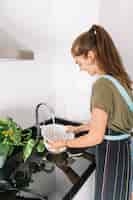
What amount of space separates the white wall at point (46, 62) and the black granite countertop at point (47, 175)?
17.0 inches

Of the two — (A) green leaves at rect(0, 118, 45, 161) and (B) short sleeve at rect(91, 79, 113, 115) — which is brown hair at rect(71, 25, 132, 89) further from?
(A) green leaves at rect(0, 118, 45, 161)

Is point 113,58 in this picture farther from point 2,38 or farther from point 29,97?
point 29,97

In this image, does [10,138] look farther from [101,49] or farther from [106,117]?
[101,49]

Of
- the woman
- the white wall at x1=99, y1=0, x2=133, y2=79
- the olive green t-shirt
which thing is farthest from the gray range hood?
the white wall at x1=99, y1=0, x2=133, y2=79

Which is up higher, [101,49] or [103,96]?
[101,49]

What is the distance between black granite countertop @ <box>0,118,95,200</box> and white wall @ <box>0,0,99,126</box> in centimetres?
43

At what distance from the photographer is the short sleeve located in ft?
3.21

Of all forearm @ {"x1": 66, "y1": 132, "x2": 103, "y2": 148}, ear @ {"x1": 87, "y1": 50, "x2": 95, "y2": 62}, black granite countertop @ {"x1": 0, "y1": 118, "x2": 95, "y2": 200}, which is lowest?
black granite countertop @ {"x1": 0, "y1": 118, "x2": 95, "y2": 200}

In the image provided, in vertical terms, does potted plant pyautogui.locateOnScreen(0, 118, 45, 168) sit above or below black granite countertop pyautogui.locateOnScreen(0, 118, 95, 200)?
above

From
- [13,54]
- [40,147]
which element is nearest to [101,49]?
[13,54]

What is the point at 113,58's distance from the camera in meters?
1.05

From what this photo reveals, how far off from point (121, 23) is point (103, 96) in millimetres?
830

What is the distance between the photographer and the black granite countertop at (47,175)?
900mm

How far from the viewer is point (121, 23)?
5.22 feet
